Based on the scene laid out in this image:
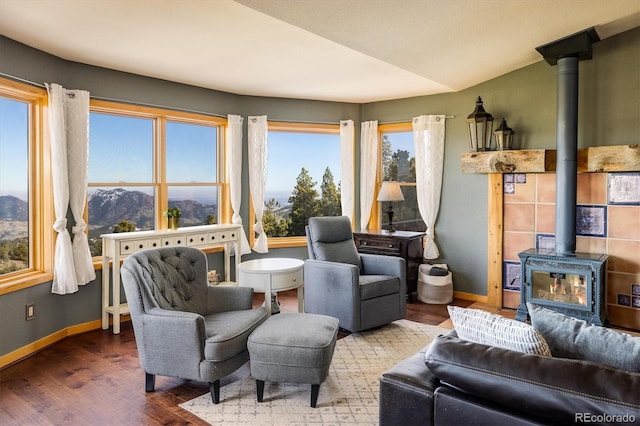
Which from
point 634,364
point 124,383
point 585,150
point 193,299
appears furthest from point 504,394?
point 585,150

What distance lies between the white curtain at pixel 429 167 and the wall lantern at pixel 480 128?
0.49 metres

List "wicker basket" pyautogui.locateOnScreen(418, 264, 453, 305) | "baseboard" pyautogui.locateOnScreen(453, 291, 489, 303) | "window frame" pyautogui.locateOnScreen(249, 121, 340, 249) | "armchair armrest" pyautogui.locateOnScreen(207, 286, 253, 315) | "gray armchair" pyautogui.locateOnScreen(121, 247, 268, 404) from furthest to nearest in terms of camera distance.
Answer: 1. "window frame" pyautogui.locateOnScreen(249, 121, 340, 249)
2. "baseboard" pyautogui.locateOnScreen(453, 291, 489, 303)
3. "wicker basket" pyautogui.locateOnScreen(418, 264, 453, 305)
4. "armchair armrest" pyautogui.locateOnScreen(207, 286, 253, 315)
5. "gray armchair" pyautogui.locateOnScreen(121, 247, 268, 404)

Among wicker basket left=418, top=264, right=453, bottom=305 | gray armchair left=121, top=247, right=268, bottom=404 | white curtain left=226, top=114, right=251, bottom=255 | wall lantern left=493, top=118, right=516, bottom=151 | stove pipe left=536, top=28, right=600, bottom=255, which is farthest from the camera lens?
white curtain left=226, top=114, right=251, bottom=255

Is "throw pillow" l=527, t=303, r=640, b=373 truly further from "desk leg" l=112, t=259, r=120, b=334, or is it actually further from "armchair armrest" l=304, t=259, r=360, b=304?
"desk leg" l=112, t=259, r=120, b=334

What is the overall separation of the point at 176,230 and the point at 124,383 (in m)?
1.77

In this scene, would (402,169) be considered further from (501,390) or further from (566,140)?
(501,390)

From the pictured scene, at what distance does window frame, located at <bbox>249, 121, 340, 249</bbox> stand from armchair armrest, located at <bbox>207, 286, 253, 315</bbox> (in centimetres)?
228

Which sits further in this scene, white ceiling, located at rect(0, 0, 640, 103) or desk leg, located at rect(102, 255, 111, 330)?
desk leg, located at rect(102, 255, 111, 330)

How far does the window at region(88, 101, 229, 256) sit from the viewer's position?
4289mm

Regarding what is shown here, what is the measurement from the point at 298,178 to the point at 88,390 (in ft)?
11.8

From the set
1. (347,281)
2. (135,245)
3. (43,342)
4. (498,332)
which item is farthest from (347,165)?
(498,332)

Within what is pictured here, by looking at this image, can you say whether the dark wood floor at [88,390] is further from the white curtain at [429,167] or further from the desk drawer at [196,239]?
the white curtain at [429,167]

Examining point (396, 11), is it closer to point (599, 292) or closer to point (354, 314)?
point (354, 314)

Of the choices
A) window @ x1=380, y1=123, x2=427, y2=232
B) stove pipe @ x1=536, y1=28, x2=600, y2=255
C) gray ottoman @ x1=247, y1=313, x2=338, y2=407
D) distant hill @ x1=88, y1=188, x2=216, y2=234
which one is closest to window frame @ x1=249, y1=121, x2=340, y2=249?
window @ x1=380, y1=123, x2=427, y2=232
